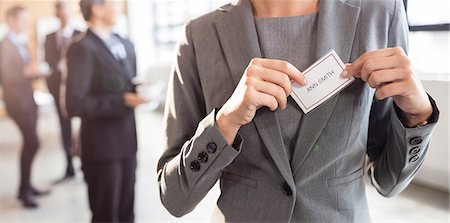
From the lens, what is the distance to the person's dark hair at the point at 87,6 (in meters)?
1.59

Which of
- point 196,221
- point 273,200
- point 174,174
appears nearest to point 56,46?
point 196,221

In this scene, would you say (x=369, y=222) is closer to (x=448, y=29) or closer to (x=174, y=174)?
(x=174, y=174)

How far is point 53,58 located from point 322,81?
1.39 metres

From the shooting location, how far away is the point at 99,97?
1662mm

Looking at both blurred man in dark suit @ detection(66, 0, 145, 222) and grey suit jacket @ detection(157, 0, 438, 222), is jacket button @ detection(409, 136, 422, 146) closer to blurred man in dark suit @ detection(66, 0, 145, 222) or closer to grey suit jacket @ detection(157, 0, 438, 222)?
grey suit jacket @ detection(157, 0, 438, 222)

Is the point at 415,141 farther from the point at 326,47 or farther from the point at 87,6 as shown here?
Result: the point at 87,6

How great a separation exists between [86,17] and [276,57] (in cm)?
118

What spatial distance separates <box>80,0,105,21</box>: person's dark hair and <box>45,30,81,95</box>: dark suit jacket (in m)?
0.08

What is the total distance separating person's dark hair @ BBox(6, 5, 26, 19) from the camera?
1.61 m

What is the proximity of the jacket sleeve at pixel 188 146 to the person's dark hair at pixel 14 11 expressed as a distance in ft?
3.83

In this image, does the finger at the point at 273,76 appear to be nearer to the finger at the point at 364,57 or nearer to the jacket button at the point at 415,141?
the finger at the point at 364,57

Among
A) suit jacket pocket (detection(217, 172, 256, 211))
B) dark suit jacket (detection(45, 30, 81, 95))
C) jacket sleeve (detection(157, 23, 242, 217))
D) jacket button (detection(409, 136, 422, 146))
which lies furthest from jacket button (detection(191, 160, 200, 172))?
dark suit jacket (detection(45, 30, 81, 95))

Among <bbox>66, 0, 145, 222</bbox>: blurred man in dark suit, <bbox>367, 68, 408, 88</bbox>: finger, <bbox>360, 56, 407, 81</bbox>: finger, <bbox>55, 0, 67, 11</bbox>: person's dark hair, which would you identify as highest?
<bbox>360, 56, 407, 81</bbox>: finger

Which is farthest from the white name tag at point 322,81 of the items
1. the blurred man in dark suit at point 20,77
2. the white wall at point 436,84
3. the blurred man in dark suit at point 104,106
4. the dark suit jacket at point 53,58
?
the blurred man in dark suit at point 20,77
